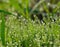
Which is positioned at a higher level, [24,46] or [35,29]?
[35,29]

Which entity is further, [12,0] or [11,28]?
[12,0]

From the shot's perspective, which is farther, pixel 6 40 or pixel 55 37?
pixel 6 40

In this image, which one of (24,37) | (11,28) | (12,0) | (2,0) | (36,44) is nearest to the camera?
(36,44)

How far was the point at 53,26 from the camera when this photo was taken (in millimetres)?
1557

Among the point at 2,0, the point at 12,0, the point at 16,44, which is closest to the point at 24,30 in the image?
the point at 16,44

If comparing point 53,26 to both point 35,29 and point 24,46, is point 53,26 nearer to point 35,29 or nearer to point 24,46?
point 35,29

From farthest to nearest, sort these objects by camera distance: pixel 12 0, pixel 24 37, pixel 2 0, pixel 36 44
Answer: pixel 2 0 → pixel 12 0 → pixel 24 37 → pixel 36 44

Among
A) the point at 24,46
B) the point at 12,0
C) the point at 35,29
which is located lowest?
the point at 24,46

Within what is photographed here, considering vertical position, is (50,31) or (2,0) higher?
(2,0)

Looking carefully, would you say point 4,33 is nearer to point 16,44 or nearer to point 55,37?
point 16,44

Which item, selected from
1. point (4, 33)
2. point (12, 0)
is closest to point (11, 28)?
point (4, 33)

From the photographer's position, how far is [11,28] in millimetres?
1685

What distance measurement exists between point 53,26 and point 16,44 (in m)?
0.29

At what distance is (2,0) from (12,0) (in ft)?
4.51
